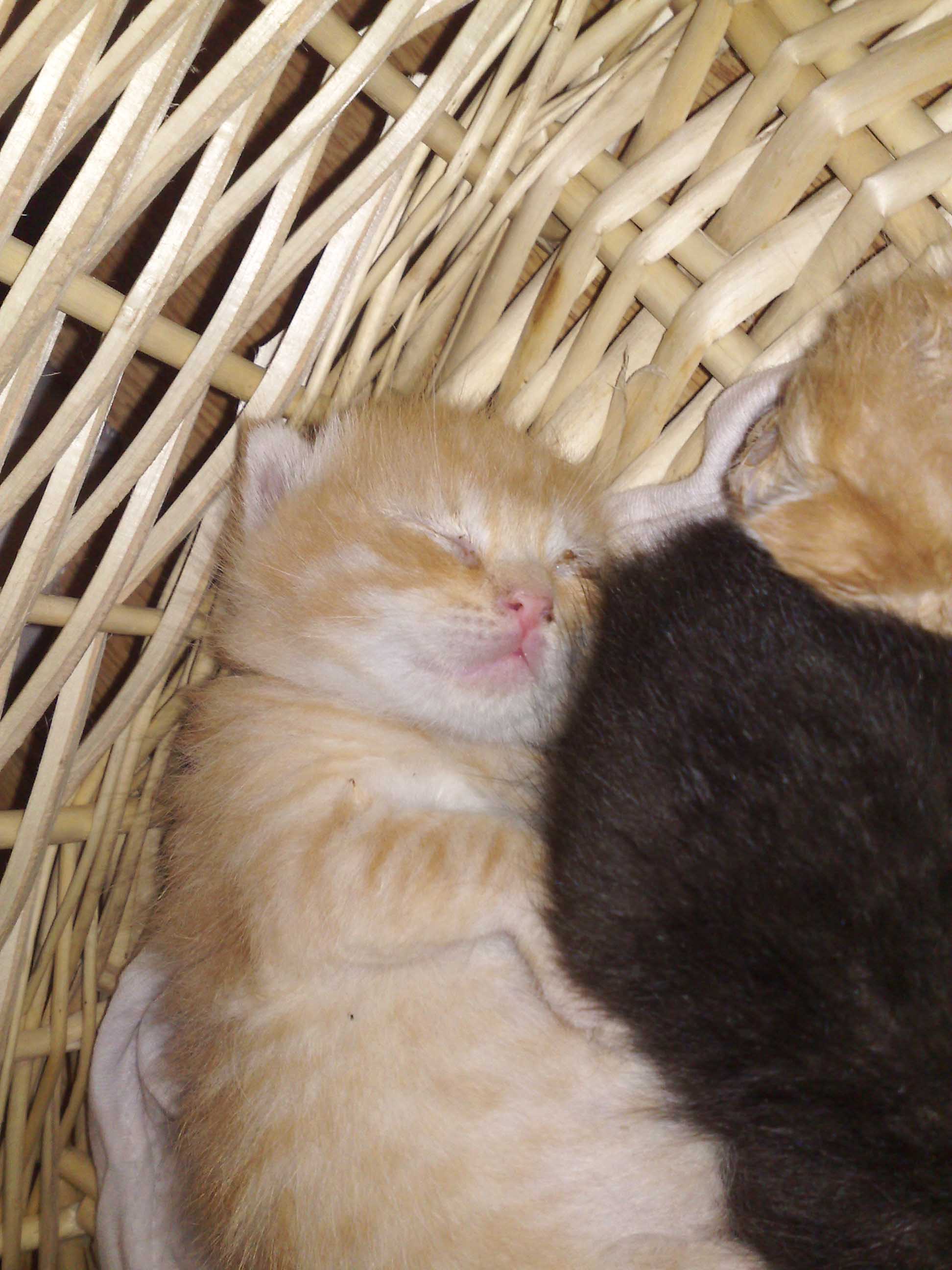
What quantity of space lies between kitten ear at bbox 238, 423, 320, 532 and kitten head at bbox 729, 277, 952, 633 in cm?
51

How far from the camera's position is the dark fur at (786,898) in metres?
0.70

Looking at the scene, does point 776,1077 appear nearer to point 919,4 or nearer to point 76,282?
point 76,282

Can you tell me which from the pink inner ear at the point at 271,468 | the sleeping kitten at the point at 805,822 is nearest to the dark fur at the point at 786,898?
the sleeping kitten at the point at 805,822

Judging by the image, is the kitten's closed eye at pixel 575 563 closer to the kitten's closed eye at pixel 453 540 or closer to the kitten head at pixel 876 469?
the kitten's closed eye at pixel 453 540

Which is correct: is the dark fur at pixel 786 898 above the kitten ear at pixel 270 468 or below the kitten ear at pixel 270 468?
below

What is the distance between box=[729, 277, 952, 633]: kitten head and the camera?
84 centimetres

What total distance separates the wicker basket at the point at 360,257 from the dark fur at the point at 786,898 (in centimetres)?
44

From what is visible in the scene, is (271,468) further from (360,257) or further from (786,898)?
(786,898)

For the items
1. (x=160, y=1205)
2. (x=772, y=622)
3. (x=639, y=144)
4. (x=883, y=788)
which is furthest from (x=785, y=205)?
(x=160, y=1205)

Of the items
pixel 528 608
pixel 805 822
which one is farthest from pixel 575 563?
pixel 805 822

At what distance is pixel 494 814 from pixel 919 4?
3.12 ft

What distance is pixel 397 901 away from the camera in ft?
3.22

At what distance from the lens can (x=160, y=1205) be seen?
1310 mm

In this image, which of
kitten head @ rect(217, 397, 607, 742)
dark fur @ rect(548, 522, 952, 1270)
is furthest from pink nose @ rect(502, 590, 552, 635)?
dark fur @ rect(548, 522, 952, 1270)
